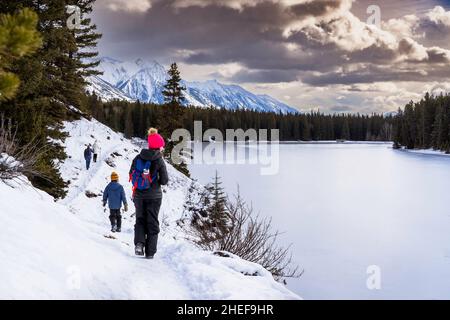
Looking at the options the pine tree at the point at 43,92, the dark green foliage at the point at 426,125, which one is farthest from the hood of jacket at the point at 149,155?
the dark green foliage at the point at 426,125

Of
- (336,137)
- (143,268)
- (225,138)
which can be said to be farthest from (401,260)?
(336,137)

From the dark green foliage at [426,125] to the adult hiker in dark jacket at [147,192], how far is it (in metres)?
91.5

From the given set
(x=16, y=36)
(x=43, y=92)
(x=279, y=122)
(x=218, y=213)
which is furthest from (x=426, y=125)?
(x=16, y=36)

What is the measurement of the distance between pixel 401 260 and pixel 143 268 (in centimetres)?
1181

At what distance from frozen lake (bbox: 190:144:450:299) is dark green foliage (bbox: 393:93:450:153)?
58184 mm

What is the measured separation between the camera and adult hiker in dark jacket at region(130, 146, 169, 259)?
7184 millimetres

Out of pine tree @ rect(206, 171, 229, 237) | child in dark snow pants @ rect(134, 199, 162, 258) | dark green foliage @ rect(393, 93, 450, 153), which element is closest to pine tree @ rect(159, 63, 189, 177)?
pine tree @ rect(206, 171, 229, 237)

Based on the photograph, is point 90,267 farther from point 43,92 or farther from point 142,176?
point 43,92

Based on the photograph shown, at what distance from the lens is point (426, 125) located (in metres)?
100

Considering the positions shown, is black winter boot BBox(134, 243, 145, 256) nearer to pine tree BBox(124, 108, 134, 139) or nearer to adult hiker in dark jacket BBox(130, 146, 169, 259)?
adult hiker in dark jacket BBox(130, 146, 169, 259)

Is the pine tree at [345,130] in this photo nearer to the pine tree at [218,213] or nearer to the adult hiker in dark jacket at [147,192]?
the pine tree at [218,213]

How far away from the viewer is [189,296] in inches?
219

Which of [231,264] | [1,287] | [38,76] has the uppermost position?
[38,76]
